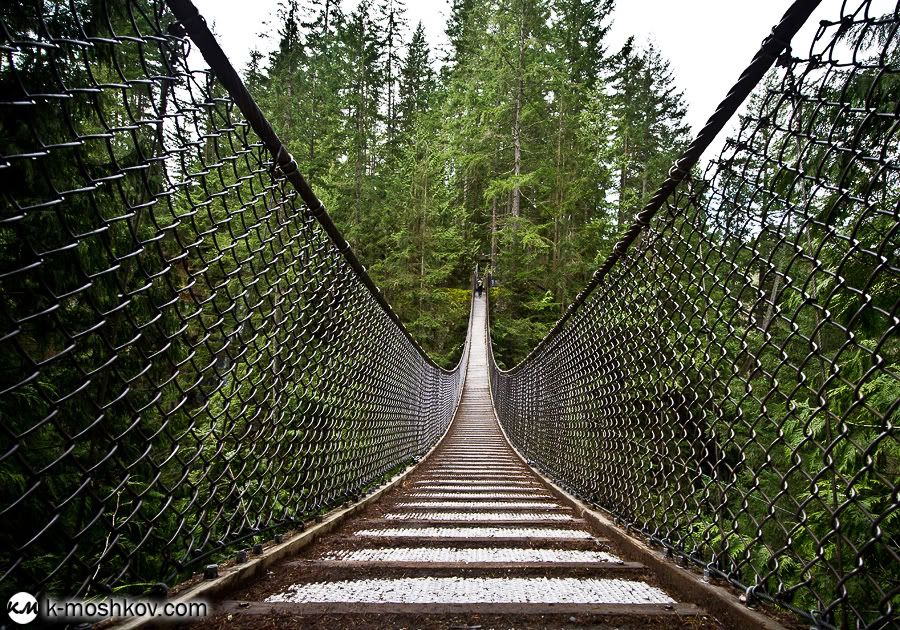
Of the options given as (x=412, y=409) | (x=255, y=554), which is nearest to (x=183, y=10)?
(x=255, y=554)

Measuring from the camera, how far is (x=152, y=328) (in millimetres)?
2510

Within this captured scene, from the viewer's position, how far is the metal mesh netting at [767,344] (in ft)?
2.82

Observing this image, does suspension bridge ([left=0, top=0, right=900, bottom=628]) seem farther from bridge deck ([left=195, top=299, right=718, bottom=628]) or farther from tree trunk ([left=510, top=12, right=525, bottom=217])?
tree trunk ([left=510, top=12, right=525, bottom=217])

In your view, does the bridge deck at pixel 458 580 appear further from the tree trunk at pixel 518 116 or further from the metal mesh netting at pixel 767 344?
the tree trunk at pixel 518 116

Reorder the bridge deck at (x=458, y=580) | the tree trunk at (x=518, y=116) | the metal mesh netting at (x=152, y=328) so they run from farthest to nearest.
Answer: the tree trunk at (x=518, y=116)
the bridge deck at (x=458, y=580)
the metal mesh netting at (x=152, y=328)

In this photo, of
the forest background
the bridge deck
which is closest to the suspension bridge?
the bridge deck

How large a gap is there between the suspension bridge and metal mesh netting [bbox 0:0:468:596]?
18 millimetres

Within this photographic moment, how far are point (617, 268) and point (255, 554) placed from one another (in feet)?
6.06

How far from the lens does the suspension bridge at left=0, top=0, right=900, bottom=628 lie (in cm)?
86

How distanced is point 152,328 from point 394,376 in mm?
1646

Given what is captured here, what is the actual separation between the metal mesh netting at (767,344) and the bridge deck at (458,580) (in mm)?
253

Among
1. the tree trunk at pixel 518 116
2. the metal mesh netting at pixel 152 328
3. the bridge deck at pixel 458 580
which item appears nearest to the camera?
→ the metal mesh netting at pixel 152 328

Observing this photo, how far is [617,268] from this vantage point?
2.10 m

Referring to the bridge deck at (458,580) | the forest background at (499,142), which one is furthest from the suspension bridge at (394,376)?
the forest background at (499,142)
